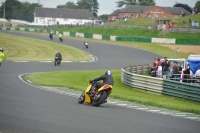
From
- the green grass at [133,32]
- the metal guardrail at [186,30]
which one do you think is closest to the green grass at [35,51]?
the green grass at [133,32]

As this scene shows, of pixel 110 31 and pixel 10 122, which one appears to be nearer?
pixel 10 122

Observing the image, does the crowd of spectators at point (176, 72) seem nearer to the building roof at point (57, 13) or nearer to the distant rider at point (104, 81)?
the distant rider at point (104, 81)

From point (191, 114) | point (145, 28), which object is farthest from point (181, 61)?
point (145, 28)

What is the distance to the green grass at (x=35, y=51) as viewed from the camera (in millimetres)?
48906

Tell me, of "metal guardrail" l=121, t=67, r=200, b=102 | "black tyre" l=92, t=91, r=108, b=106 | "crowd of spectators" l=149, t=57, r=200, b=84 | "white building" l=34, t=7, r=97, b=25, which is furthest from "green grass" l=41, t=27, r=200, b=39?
"white building" l=34, t=7, r=97, b=25

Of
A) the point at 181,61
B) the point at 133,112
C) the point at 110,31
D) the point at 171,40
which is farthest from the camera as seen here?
the point at 110,31

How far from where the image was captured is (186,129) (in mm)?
12164

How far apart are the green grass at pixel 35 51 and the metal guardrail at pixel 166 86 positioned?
23599mm

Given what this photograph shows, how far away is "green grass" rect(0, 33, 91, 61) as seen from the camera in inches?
1925

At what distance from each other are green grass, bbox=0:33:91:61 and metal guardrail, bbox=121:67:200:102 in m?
23.6

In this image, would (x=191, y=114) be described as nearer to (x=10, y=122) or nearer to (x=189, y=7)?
(x=10, y=122)

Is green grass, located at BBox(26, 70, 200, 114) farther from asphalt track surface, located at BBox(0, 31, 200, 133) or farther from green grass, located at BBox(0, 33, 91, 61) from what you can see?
green grass, located at BBox(0, 33, 91, 61)

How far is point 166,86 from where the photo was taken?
73.3 feet

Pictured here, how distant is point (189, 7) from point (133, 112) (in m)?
146
